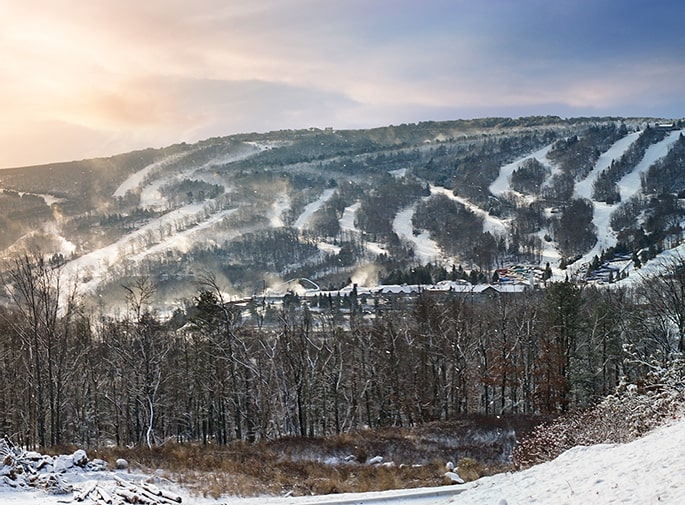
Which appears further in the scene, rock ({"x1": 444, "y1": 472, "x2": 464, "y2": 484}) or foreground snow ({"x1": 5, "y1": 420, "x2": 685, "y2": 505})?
rock ({"x1": 444, "y1": 472, "x2": 464, "y2": 484})

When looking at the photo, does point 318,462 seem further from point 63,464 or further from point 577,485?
point 577,485

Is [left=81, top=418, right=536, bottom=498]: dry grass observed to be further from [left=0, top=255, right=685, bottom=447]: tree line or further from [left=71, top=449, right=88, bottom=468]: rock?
[left=0, top=255, right=685, bottom=447]: tree line

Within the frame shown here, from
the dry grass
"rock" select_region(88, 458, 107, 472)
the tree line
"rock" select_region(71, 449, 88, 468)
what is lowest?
the tree line

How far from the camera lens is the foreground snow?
779cm

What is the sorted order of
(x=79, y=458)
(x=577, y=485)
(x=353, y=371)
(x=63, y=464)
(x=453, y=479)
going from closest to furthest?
(x=577, y=485)
(x=63, y=464)
(x=79, y=458)
(x=453, y=479)
(x=353, y=371)

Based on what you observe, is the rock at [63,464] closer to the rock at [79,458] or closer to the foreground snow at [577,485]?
the rock at [79,458]

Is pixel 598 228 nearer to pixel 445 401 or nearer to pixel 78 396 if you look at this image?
pixel 445 401

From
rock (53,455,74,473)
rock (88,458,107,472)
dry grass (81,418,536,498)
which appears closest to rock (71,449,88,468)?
rock (53,455,74,473)

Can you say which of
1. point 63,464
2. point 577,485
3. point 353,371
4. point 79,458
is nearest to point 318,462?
point 79,458

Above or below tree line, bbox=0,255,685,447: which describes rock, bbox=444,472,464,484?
above

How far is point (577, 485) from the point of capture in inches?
352

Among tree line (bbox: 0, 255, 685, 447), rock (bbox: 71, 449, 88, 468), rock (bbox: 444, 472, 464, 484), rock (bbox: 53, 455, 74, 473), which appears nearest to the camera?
rock (bbox: 53, 455, 74, 473)

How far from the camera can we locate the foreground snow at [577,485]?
779 cm

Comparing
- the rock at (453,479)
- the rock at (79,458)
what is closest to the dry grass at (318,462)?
the rock at (453,479)
